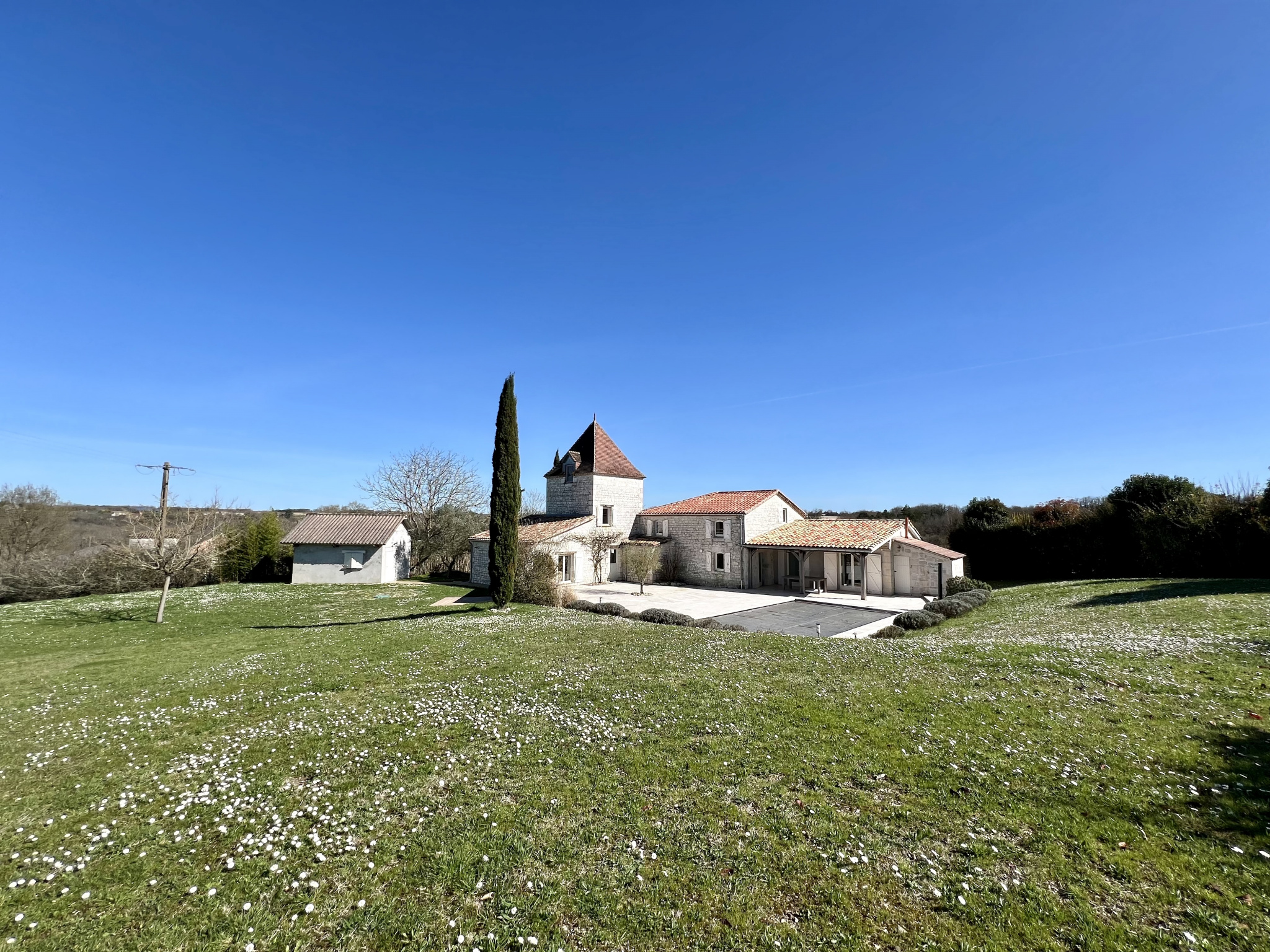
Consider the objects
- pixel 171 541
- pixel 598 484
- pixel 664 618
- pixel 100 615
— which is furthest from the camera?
A: pixel 598 484

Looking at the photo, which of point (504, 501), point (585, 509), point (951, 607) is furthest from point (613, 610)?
point (585, 509)

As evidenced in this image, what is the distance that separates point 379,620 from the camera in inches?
747

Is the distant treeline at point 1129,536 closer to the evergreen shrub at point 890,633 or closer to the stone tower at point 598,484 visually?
the evergreen shrub at point 890,633

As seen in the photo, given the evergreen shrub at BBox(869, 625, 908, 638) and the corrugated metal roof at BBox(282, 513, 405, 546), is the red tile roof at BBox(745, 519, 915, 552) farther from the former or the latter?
the corrugated metal roof at BBox(282, 513, 405, 546)

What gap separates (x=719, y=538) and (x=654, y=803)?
90.5 ft

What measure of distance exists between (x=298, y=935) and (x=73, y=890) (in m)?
2.32

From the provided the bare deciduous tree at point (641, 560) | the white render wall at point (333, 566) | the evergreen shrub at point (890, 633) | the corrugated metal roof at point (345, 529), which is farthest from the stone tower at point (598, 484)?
the evergreen shrub at point (890, 633)

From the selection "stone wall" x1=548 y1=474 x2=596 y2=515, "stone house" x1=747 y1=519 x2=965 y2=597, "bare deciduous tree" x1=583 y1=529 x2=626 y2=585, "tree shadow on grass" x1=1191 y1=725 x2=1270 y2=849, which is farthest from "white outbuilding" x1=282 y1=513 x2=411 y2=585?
"tree shadow on grass" x1=1191 y1=725 x2=1270 y2=849

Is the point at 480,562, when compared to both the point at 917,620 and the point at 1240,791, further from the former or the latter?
the point at 1240,791

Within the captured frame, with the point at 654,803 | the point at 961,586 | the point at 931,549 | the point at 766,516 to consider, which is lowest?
the point at 654,803

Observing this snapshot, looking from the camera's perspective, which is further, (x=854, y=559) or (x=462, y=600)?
(x=854, y=559)

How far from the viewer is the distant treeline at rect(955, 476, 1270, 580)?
22297mm

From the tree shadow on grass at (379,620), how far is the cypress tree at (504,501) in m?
1.43

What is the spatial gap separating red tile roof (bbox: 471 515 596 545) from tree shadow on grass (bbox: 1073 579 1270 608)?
80.4 feet
